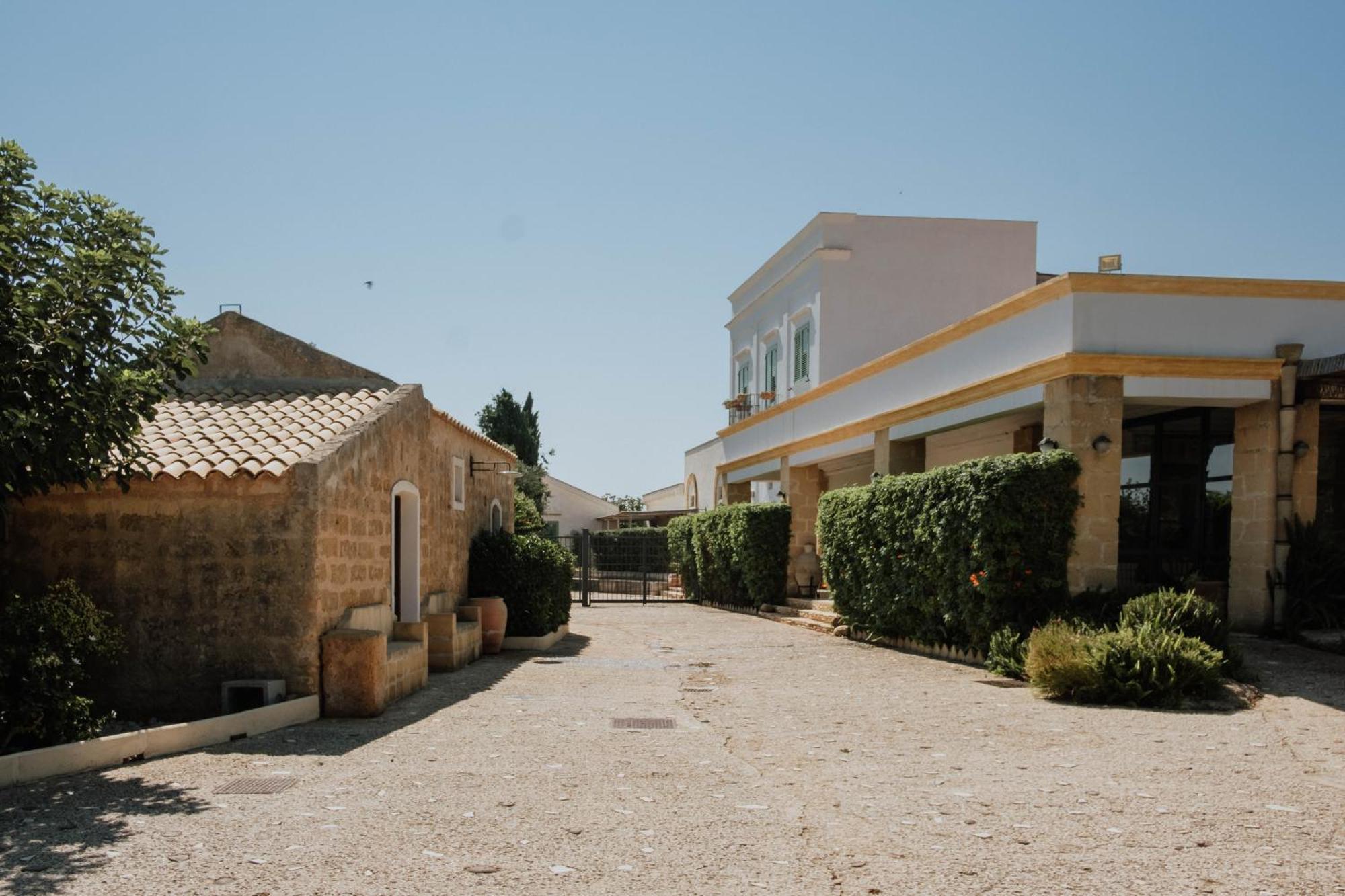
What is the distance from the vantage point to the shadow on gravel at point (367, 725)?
775 cm

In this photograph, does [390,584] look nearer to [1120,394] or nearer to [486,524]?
[486,524]

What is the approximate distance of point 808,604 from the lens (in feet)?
65.6

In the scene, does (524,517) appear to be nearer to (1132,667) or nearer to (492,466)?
(492,466)

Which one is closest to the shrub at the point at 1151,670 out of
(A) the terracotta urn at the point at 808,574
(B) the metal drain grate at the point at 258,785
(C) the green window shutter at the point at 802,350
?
(B) the metal drain grate at the point at 258,785

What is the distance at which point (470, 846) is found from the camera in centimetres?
529

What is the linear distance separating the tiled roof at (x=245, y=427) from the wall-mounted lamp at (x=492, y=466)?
377 cm

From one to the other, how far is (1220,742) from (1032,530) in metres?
3.85

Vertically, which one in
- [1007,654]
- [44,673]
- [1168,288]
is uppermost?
[1168,288]

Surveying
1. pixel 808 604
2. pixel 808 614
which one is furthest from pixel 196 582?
pixel 808 604

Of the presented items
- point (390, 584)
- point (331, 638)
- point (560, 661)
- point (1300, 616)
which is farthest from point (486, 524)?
point (1300, 616)

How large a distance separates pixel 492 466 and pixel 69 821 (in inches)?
450

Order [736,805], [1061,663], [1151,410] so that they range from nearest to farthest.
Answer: [736,805], [1061,663], [1151,410]

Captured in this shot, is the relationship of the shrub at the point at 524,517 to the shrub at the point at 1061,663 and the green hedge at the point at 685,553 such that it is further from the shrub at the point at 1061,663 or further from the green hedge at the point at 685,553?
the shrub at the point at 1061,663

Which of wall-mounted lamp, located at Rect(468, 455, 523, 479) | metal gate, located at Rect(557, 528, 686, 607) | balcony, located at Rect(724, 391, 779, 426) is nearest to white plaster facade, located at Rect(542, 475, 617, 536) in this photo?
metal gate, located at Rect(557, 528, 686, 607)
